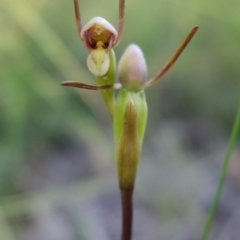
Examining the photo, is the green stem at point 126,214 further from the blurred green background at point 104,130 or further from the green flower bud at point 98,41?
the blurred green background at point 104,130

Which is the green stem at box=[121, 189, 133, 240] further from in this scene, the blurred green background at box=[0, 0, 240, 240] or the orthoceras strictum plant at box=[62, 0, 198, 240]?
the blurred green background at box=[0, 0, 240, 240]

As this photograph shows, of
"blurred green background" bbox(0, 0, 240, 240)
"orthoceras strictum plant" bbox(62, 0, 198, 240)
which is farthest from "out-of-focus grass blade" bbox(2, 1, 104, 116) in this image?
"orthoceras strictum plant" bbox(62, 0, 198, 240)

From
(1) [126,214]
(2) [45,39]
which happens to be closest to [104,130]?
(2) [45,39]

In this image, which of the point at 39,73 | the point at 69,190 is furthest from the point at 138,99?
the point at 39,73

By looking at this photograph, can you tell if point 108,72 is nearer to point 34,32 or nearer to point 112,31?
point 112,31

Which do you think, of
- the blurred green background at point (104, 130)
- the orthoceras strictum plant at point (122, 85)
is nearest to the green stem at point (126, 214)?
the orthoceras strictum plant at point (122, 85)

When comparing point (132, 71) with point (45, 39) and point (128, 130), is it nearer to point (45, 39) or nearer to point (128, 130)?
point (128, 130)

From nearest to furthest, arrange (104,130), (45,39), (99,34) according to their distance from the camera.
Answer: (99,34) < (45,39) < (104,130)
